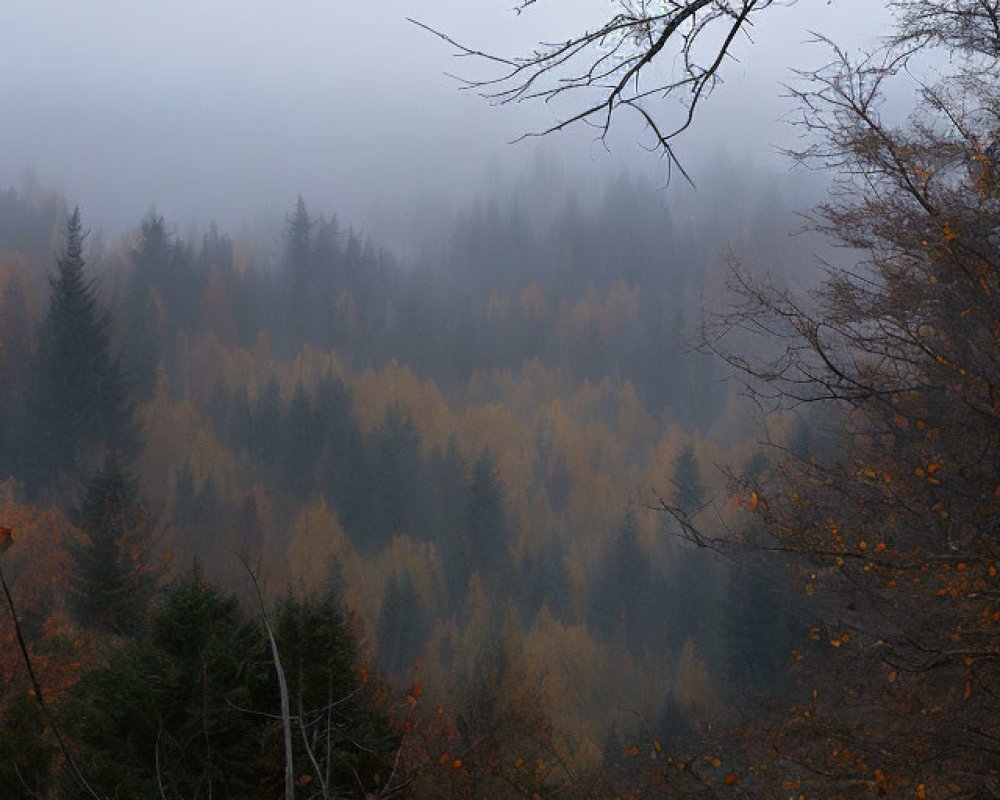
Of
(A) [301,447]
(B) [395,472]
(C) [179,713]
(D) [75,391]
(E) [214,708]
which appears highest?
(D) [75,391]

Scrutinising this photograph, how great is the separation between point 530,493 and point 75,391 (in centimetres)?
3220

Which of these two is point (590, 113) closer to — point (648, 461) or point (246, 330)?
point (648, 461)

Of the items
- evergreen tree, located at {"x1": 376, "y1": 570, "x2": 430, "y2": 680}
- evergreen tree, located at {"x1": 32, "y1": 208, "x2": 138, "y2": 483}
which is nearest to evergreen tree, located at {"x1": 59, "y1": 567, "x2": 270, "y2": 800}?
evergreen tree, located at {"x1": 376, "y1": 570, "x2": 430, "y2": 680}

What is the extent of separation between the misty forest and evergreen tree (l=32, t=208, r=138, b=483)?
0.21 metres

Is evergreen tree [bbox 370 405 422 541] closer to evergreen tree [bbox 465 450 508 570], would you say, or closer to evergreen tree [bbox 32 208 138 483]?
evergreen tree [bbox 465 450 508 570]

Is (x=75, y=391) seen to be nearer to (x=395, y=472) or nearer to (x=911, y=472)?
(x=395, y=472)

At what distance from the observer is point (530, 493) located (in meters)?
60.2

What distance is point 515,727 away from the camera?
68.6ft

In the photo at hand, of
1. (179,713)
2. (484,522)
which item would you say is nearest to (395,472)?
(484,522)

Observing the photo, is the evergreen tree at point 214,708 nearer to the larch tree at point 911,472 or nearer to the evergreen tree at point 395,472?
the larch tree at point 911,472

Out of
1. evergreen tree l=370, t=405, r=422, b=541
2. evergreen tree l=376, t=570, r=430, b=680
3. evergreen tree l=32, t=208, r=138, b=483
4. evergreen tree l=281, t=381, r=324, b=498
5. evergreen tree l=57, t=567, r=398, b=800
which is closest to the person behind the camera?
evergreen tree l=57, t=567, r=398, b=800

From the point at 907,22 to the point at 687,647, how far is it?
134ft

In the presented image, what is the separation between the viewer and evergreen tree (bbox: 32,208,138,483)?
4491cm

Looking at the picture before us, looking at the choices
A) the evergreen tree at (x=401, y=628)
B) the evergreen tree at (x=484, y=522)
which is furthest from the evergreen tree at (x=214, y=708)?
the evergreen tree at (x=484, y=522)
